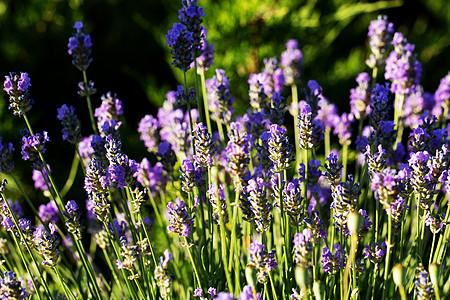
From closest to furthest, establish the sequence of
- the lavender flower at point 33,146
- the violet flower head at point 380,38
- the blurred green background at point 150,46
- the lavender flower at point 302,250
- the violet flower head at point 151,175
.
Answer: the lavender flower at point 302,250 → the lavender flower at point 33,146 → the violet flower head at point 151,175 → the violet flower head at point 380,38 → the blurred green background at point 150,46

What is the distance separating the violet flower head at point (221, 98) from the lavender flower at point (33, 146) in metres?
0.56

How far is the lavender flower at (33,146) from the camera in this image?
1.17 m

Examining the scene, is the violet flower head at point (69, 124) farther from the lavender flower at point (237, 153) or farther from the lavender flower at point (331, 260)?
the lavender flower at point (331, 260)

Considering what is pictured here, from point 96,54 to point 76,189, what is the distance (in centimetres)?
110

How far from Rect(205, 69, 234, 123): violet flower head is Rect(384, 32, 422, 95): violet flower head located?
1.79ft

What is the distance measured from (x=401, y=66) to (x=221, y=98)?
60 centimetres

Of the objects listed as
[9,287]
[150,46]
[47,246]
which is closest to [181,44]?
[47,246]

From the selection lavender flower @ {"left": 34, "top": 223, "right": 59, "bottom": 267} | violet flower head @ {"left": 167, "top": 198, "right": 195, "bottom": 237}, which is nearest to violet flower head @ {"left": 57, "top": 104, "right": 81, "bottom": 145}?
lavender flower @ {"left": 34, "top": 223, "right": 59, "bottom": 267}

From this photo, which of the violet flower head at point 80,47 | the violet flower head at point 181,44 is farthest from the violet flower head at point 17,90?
the violet flower head at point 181,44

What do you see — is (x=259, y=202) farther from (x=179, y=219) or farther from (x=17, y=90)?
(x=17, y=90)

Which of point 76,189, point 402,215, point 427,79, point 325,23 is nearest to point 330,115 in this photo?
point 402,215

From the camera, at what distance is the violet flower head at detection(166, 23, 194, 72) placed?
47.4 inches

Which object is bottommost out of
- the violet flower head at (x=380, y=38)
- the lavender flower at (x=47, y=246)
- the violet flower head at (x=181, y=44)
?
the lavender flower at (x=47, y=246)

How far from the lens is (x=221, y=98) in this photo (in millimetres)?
1475
